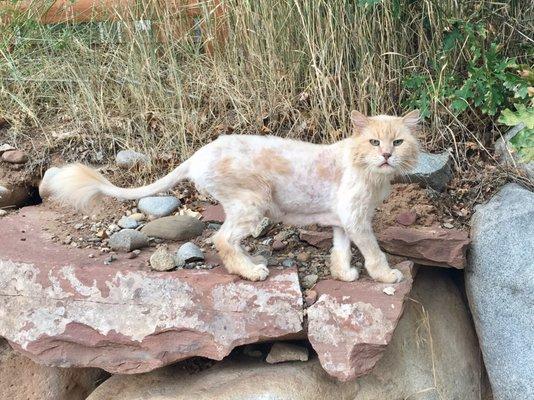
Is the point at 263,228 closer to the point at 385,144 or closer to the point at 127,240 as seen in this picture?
the point at 127,240

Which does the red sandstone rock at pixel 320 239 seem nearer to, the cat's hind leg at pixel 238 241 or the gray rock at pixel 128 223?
the cat's hind leg at pixel 238 241

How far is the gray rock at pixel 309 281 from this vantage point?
9.02 feet

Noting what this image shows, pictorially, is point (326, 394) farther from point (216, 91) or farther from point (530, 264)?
point (216, 91)

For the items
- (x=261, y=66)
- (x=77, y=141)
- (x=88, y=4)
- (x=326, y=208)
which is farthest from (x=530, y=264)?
(x=88, y=4)

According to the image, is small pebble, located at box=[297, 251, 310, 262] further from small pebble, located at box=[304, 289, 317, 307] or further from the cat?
small pebble, located at box=[304, 289, 317, 307]

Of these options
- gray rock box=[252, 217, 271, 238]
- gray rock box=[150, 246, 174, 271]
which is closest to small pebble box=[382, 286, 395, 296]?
gray rock box=[252, 217, 271, 238]

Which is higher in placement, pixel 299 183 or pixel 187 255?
pixel 299 183

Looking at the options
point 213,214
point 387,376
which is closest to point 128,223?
point 213,214

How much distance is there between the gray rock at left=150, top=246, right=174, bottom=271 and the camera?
9.14 feet

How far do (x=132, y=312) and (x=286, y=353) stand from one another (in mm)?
610

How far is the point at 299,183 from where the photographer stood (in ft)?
8.92

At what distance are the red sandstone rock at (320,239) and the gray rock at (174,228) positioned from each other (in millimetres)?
482

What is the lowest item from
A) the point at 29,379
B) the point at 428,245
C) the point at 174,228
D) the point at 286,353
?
the point at 29,379

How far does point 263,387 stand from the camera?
266 centimetres
